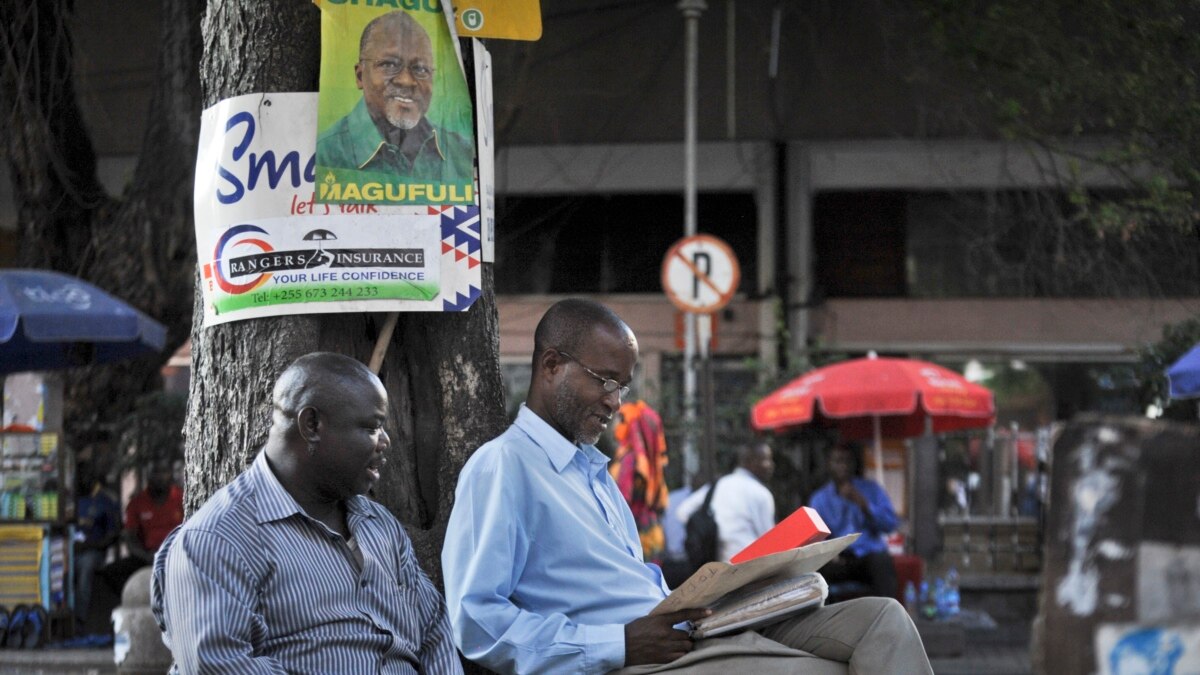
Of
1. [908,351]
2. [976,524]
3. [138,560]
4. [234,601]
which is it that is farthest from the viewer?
[908,351]

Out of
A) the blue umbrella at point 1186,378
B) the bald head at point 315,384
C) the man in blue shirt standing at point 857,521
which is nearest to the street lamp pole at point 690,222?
the man in blue shirt standing at point 857,521

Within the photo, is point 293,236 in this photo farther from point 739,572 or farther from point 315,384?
point 739,572

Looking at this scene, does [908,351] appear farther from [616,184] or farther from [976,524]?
[616,184]

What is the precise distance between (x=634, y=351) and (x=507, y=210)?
1621 centimetres

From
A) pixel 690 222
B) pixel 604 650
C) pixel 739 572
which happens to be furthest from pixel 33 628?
pixel 739 572

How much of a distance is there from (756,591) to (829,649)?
0.24m

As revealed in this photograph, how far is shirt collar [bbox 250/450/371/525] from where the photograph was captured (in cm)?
343

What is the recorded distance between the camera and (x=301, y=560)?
343 cm

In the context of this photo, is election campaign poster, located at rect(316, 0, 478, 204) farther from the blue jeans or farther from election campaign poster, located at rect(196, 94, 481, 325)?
the blue jeans

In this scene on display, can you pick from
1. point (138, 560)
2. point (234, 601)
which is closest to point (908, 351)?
point (138, 560)

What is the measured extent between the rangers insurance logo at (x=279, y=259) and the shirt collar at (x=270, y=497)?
3.22 feet

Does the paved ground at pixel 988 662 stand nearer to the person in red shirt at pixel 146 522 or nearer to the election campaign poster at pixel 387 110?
the person in red shirt at pixel 146 522

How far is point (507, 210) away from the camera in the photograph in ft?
66.4

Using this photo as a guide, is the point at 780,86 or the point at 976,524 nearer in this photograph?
the point at 976,524
